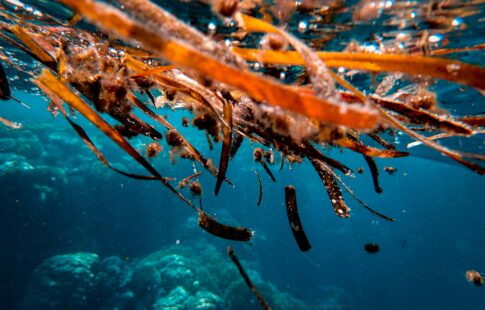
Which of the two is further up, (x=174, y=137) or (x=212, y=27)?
(x=212, y=27)

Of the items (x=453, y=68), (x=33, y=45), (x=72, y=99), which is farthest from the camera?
(x=33, y=45)

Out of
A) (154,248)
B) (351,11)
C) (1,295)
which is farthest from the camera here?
(154,248)

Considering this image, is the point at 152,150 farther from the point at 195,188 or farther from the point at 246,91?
the point at 246,91

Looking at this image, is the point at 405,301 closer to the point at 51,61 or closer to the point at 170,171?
the point at 170,171

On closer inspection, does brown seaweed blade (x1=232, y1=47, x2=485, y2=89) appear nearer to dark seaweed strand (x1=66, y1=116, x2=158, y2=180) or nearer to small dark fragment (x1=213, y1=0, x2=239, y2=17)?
small dark fragment (x1=213, y1=0, x2=239, y2=17)

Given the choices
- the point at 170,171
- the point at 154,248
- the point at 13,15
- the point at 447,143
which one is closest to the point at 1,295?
the point at 154,248

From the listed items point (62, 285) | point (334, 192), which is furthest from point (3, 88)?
point (62, 285)

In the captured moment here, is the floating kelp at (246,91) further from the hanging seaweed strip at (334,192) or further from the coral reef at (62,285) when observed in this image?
the coral reef at (62,285)

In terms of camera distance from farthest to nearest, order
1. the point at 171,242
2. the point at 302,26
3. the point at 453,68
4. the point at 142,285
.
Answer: the point at 171,242 → the point at 142,285 → the point at 302,26 → the point at 453,68
